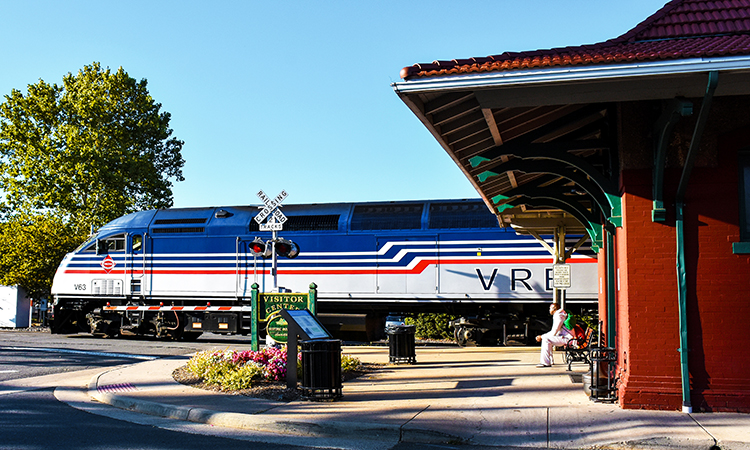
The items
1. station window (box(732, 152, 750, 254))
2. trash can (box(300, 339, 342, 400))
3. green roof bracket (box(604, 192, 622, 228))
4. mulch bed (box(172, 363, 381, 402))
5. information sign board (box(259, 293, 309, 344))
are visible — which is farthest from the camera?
information sign board (box(259, 293, 309, 344))

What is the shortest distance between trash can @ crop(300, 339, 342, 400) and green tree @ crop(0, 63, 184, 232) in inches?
983

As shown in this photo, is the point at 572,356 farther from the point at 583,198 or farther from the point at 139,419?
the point at 139,419

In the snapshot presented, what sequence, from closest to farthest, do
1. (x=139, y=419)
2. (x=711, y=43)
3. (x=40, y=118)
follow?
(x=711, y=43) < (x=139, y=419) < (x=40, y=118)

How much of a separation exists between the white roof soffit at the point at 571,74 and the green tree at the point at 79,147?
2774 centimetres

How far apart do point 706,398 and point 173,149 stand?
33680mm

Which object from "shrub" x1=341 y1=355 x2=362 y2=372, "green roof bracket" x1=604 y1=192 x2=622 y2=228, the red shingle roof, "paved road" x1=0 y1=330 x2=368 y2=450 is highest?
the red shingle roof

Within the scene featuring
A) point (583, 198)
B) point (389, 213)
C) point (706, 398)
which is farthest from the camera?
point (389, 213)

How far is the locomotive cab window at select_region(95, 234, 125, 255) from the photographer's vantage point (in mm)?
21250

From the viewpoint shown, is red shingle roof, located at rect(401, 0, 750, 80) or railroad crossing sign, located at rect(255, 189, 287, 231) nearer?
red shingle roof, located at rect(401, 0, 750, 80)

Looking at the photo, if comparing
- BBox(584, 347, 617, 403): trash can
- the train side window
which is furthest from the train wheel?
the train side window

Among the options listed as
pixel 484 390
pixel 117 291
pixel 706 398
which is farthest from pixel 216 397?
pixel 117 291

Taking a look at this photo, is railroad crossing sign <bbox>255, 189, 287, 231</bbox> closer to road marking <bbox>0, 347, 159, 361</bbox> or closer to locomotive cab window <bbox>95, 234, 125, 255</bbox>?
road marking <bbox>0, 347, 159, 361</bbox>

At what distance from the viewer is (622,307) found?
8.71 m

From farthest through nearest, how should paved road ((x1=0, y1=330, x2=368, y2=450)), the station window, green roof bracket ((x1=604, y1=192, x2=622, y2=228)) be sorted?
green roof bracket ((x1=604, y1=192, x2=622, y2=228)), the station window, paved road ((x1=0, y1=330, x2=368, y2=450))
